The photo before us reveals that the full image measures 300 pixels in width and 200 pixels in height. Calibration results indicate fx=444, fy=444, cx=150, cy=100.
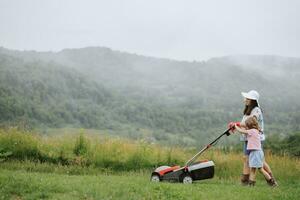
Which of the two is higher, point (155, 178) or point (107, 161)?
point (155, 178)

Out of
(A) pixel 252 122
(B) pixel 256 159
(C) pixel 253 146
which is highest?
(A) pixel 252 122

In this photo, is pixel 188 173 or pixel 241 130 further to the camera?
pixel 188 173

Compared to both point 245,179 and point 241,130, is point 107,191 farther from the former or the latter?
point 245,179

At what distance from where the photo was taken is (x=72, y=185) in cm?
921

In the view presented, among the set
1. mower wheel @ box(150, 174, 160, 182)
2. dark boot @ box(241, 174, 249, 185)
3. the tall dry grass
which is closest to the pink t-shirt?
dark boot @ box(241, 174, 249, 185)

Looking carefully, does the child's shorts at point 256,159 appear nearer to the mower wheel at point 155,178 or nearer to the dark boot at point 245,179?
the dark boot at point 245,179

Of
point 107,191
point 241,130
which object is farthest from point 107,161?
point 107,191

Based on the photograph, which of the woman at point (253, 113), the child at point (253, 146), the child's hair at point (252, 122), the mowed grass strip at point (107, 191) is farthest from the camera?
the woman at point (253, 113)

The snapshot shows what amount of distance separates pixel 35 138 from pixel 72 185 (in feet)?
21.8

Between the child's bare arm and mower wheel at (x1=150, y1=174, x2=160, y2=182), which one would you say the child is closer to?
the child's bare arm

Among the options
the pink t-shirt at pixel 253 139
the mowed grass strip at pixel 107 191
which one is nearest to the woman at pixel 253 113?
the pink t-shirt at pixel 253 139

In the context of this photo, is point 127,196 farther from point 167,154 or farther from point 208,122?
point 208,122

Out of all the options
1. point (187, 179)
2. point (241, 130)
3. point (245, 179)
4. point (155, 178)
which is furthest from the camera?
point (245, 179)

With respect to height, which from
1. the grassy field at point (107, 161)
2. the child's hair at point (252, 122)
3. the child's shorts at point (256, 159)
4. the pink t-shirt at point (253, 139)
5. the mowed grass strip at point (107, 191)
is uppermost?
the child's hair at point (252, 122)
